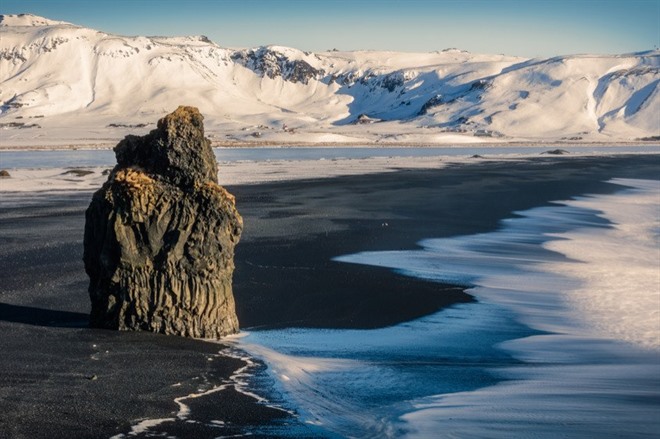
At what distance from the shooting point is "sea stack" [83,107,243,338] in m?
13.1

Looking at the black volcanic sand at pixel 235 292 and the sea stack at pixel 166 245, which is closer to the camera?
the black volcanic sand at pixel 235 292

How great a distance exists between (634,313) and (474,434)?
25.8ft

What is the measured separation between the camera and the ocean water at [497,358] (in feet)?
32.6

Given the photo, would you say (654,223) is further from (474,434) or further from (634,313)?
(474,434)

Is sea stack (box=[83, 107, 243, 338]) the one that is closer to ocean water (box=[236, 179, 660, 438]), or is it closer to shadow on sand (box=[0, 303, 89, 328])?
shadow on sand (box=[0, 303, 89, 328])

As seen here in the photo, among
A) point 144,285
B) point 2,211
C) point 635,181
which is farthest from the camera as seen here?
point 635,181

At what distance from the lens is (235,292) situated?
17.3m

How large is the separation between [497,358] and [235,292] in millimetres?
5842

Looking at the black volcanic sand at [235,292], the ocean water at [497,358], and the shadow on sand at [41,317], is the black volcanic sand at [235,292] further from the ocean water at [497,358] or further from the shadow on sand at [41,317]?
the ocean water at [497,358]

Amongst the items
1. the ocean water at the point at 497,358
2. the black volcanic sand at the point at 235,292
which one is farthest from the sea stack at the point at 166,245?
the ocean water at the point at 497,358

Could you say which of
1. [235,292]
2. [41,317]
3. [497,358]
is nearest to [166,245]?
[41,317]

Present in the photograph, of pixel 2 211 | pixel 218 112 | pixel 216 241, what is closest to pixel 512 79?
pixel 218 112

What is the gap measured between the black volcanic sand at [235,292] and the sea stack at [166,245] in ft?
1.57

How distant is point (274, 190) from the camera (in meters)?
42.1
